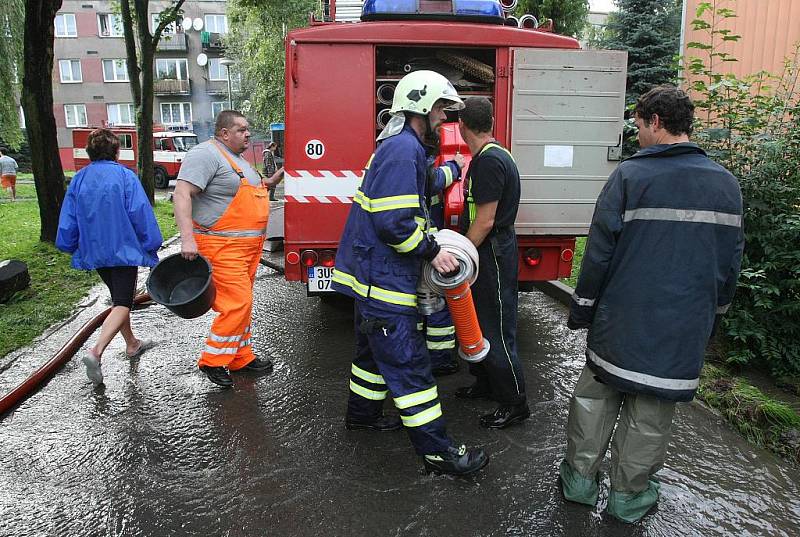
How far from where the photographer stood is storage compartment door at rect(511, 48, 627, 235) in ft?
14.3

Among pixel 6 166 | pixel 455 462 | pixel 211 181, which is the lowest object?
pixel 455 462

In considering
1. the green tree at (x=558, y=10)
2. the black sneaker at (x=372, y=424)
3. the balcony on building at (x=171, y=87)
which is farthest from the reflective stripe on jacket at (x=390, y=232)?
the balcony on building at (x=171, y=87)

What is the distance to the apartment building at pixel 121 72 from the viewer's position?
41938 millimetres

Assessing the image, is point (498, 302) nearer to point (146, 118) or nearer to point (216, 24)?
point (146, 118)

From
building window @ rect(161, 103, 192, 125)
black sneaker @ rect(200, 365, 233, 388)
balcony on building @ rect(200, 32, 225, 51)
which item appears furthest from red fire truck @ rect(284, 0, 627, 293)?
building window @ rect(161, 103, 192, 125)

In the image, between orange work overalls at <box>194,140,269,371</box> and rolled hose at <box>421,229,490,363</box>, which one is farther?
orange work overalls at <box>194,140,269,371</box>

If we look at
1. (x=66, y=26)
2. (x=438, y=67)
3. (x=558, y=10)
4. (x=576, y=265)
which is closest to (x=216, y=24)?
(x=66, y=26)

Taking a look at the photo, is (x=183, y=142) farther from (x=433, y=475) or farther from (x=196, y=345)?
(x=433, y=475)

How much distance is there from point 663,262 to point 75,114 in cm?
4774

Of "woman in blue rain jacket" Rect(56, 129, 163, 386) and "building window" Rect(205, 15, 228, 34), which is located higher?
"building window" Rect(205, 15, 228, 34)

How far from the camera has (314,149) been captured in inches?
174

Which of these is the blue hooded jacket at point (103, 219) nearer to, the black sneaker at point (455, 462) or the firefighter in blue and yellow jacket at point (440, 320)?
the firefighter in blue and yellow jacket at point (440, 320)

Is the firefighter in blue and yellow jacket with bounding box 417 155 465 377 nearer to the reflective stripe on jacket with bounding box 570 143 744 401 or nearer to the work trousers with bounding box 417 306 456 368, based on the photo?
the work trousers with bounding box 417 306 456 368

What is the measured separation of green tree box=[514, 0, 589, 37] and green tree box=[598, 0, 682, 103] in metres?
1.46
